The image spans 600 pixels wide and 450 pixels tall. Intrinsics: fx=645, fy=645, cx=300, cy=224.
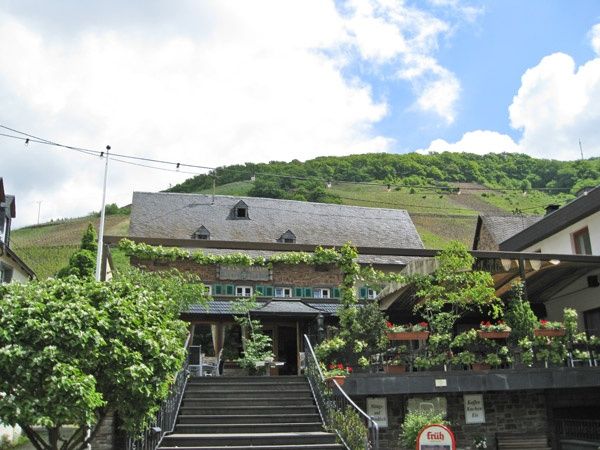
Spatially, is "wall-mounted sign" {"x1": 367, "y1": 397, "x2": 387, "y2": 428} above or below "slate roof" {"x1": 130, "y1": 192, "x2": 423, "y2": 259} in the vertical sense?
below

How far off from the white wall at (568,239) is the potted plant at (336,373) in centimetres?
1045

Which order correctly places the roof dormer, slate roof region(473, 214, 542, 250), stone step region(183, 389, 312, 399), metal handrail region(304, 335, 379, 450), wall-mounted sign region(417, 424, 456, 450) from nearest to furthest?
1. wall-mounted sign region(417, 424, 456, 450)
2. metal handrail region(304, 335, 379, 450)
3. stone step region(183, 389, 312, 399)
4. slate roof region(473, 214, 542, 250)
5. the roof dormer

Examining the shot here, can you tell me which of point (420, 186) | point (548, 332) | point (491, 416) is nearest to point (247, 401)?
point (491, 416)

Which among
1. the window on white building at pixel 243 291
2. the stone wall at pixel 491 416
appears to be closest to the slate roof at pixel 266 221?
the window on white building at pixel 243 291

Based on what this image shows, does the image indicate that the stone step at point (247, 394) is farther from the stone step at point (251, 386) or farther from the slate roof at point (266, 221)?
the slate roof at point (266, 221)

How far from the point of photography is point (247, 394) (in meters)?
12.9

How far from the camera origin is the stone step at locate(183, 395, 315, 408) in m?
12.4

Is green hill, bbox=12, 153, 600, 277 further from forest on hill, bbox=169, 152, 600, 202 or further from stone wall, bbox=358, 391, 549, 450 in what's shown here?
stone wall, bbox=358, 391, 549, 450

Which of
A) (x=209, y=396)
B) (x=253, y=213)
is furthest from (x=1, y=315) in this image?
(x=253, y=213)

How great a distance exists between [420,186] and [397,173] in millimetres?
6042

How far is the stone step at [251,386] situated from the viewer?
13.2 meters

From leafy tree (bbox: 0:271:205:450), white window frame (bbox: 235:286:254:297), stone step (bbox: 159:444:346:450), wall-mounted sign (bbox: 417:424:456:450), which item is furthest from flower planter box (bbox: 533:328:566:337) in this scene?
white window frame (bbox: 235:286:254:297)

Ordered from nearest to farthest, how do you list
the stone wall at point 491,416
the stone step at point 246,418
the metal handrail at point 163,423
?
the metal handrail at point 163,423 < the stone step at point 246,418 < the stone wall at point 491,416

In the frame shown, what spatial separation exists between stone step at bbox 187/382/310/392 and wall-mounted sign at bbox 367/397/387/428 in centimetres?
156
